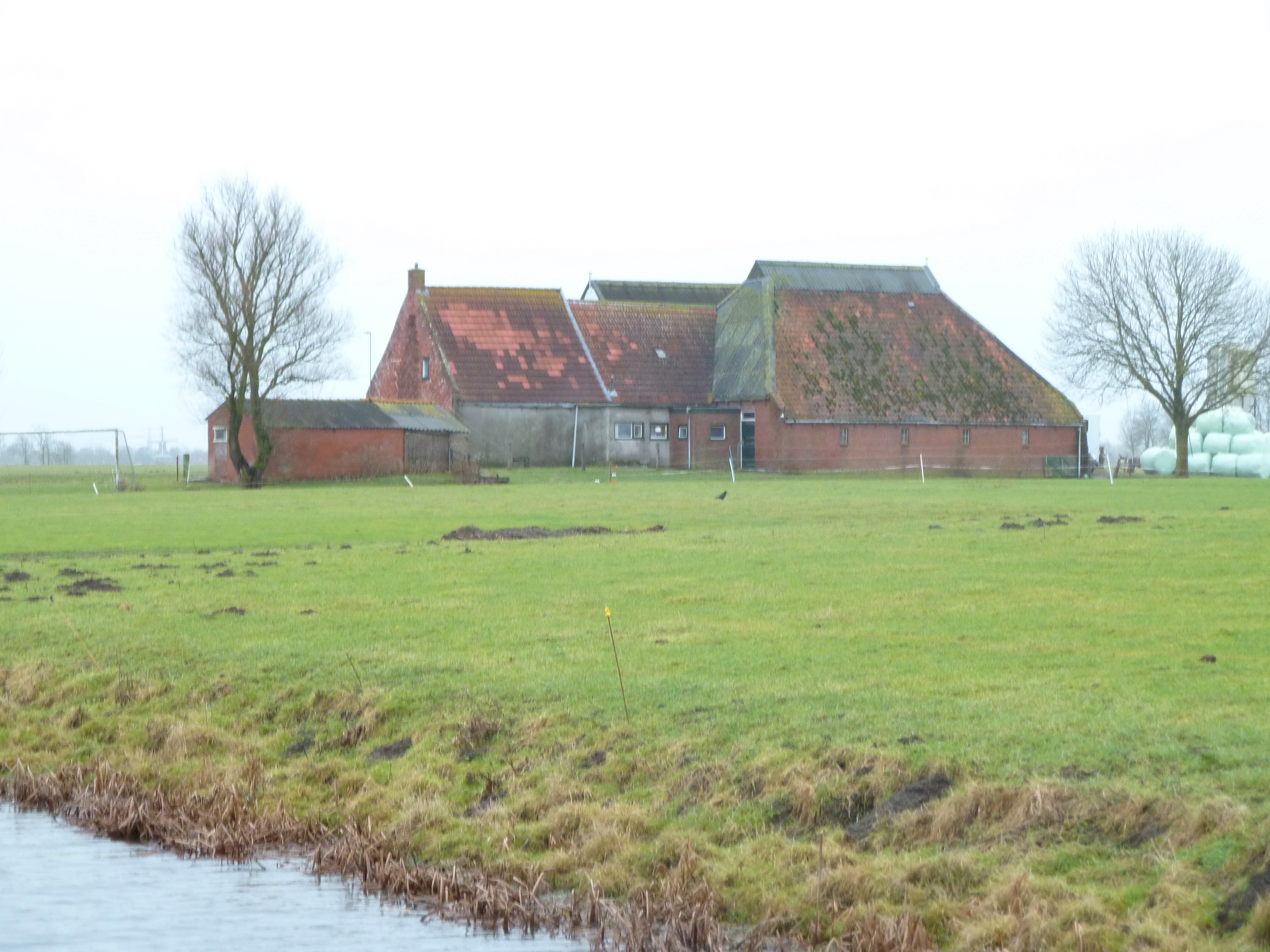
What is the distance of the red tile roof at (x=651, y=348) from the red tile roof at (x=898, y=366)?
481cm

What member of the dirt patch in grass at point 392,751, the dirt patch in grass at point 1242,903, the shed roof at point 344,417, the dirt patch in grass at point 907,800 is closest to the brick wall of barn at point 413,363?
the shed roof at point 344,417

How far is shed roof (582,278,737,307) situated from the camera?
304 ft

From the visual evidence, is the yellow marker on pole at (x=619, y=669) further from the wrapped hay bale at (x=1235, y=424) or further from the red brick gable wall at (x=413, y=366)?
the wrapped hay bale at (x=1235, y=424)

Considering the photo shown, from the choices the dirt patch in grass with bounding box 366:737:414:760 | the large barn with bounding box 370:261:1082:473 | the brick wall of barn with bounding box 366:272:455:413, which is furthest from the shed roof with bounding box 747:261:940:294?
the dirt patch in grass with bounding box 366:737:414:760

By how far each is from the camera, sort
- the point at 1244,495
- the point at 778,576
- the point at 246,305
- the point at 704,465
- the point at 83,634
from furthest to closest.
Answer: the point at 704,465, the point at 246,305, the point at 1244,495, the point at 778,576, the point at 83,634

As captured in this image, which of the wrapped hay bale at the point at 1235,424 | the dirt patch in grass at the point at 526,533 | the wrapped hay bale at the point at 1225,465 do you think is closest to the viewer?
the dirt patch in grass at the point at 526,533

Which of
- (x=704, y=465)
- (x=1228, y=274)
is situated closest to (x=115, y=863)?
(x=704, y=465)

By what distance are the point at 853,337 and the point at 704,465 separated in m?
11.1

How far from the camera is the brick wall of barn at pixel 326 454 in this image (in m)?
68.1

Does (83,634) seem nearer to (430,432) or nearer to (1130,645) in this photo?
(1130,645)

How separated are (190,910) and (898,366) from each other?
7327cm

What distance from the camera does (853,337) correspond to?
81625 millimetres

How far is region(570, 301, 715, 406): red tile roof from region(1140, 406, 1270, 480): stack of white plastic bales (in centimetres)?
2733

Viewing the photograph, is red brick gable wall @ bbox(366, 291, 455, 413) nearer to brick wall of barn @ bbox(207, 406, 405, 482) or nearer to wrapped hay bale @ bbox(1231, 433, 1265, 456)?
brick wall of barn @ bbox(207, 406, 405, 482)
